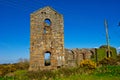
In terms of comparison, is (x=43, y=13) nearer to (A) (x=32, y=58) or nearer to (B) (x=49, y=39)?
(B) (x=49, y=39)

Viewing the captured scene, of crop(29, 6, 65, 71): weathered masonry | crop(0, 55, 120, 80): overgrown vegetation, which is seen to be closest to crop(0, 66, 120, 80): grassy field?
crop(0, 55, 120, 80): overgrown vegetation

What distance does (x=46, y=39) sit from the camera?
29.6 meters

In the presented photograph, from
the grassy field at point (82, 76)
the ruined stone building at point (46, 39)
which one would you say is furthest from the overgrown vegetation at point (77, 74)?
the ruined stone building at point (46, 39)

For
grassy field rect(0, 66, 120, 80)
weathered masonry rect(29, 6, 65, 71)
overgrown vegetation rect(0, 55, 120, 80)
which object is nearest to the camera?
grassy field rect(0, 66, 120, 80)

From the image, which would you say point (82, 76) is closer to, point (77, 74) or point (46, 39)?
point (77, 74)

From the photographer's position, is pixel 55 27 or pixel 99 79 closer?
pixel 99 79

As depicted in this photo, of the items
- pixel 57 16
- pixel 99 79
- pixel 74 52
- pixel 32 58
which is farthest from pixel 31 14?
pixel 99 79

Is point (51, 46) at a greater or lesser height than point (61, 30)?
lesser

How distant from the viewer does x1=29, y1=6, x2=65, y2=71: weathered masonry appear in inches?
1145

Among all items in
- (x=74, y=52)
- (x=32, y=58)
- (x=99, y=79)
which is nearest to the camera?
(x=99, y=79)

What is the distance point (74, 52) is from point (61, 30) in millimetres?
5397

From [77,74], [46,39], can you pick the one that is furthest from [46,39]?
[77,74]

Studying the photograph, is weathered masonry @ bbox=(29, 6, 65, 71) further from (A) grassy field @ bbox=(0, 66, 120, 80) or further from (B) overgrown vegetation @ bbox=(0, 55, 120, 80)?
(A) grassy field @ bbox=(0, 66, 120, 80)

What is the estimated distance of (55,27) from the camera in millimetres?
30203
